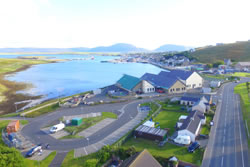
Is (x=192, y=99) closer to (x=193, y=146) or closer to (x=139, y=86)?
(x=193, y=146)

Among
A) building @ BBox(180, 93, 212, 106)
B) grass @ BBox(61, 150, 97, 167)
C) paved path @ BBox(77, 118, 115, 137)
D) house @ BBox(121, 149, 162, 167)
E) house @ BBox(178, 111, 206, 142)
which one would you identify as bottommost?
grass @ BBox(61, 150, 97, 167)

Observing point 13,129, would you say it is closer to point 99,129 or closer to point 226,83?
point 99,129

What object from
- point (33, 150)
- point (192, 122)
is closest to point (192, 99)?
point (192, 122)

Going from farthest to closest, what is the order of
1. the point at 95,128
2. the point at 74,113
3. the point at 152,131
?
the point at 74,113
the point at 95,128
the point at 152,131

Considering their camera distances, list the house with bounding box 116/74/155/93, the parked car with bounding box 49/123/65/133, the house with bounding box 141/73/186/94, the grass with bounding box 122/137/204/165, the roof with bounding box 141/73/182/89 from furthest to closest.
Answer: the house with bounding box 116/74/155/93, the roof with bounding box 141/73/182/89, the house with bounding box 141/73/186/94, the parked car with bounding box 49/123/65/133, the grass with bounding box 122/137/204/165

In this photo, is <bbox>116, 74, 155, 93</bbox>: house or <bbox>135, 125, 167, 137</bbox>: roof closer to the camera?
<bbox>135, 125, 167, 137</bbox>: roof

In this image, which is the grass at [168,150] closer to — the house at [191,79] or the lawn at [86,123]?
the lawn at [86,123]

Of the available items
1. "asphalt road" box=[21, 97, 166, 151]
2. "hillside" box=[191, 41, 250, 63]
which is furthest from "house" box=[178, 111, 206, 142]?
"hillside" box=[191, 41, 250, 63]

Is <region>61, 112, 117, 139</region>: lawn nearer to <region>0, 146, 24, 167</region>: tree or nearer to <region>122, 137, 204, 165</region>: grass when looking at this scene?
<region>122, 137, 204, 165</region>: grass
